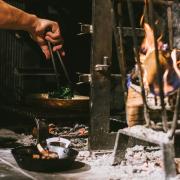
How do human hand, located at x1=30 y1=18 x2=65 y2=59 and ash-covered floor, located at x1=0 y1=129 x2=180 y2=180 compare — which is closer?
ash-covered floor, located at x1=0 y1=129 x2=180 y2=180

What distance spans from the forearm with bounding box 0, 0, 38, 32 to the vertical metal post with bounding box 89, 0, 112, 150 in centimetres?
78

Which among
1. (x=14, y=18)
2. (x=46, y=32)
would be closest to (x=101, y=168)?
(x=46, y=32)

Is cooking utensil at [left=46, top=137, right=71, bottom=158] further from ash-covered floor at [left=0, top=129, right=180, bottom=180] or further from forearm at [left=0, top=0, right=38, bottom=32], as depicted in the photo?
forearm at [left=0, top=0, right=38, bottom=32]

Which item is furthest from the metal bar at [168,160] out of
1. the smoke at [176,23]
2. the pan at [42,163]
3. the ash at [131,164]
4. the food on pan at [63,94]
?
the food on pan at [63,94]

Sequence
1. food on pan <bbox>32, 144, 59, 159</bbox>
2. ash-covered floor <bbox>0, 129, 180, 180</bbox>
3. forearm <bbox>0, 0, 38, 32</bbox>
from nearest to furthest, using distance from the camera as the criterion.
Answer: ash-covered floor <bbox>0, 129, 180, 180</bbox>
food on pan <bbox>32, 144, 59, 159</bbox>
forearm <bbox>0, 0, 38, 32</bbox>

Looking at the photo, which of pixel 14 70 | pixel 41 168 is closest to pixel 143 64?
pixel 41 168

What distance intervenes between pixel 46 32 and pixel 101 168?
1780 millimetres

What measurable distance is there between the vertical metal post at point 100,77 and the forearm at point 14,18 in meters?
0.78

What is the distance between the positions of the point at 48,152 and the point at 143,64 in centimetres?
135

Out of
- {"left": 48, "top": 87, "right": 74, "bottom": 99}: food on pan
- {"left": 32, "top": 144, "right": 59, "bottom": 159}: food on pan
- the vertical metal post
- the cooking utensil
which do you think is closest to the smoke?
the vertical metal post

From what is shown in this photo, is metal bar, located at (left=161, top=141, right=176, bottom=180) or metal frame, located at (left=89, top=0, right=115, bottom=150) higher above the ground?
metal frame, located at (left=89, top=0, right=115, bottom=150)

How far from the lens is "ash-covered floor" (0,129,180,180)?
4.30 m

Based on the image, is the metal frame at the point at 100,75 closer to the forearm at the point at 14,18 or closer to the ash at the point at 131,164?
the ash at the point at 131,164

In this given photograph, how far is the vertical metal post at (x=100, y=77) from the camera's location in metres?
5.42
